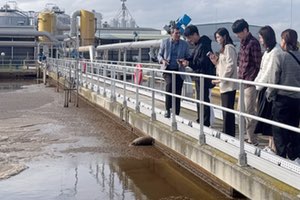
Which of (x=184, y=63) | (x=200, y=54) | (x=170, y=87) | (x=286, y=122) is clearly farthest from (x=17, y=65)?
(x=286, y=122)

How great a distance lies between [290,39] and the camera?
556 cm

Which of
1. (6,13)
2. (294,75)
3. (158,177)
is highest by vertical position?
(6,13)

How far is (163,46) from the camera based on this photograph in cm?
875

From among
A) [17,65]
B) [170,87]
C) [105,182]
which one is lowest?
[105,182]

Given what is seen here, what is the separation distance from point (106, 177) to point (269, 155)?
3485 mm

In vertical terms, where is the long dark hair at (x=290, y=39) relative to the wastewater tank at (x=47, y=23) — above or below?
below

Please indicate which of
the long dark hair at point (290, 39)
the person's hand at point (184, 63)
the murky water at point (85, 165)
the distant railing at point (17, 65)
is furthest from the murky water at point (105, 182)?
the distant railing at point (17, 65)

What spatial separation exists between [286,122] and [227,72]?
156 cm

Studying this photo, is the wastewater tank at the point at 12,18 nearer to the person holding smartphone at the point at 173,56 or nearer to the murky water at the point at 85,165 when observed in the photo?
the murky water at the point at 85,165

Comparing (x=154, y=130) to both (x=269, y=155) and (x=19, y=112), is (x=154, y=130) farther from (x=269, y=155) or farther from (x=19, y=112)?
(x=19, y=112)

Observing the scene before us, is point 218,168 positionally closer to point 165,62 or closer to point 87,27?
point 165,62

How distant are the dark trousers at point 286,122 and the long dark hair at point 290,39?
60cm

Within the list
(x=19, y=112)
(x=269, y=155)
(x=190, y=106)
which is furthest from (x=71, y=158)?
(x=19, y=112)

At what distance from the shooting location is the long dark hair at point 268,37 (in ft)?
18.8
